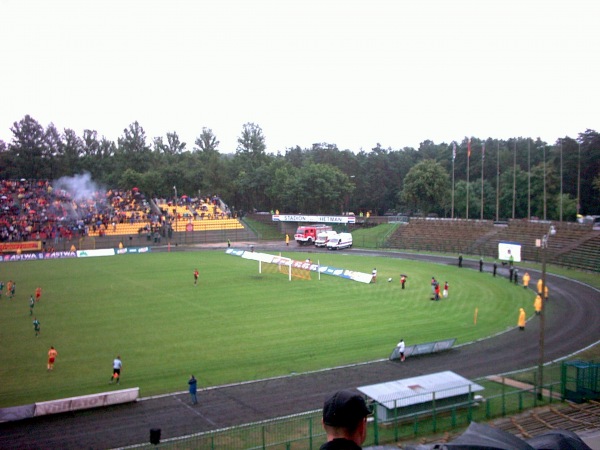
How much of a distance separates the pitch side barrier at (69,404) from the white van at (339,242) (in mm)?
53891

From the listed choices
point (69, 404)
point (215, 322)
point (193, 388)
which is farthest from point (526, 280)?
point (69, 404)

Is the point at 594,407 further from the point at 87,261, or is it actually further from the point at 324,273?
the point at 87,261

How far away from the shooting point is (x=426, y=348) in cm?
2756

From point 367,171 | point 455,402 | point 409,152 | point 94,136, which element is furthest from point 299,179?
point 455,402

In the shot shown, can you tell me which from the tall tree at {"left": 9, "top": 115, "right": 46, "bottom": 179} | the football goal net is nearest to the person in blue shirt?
the football goal net

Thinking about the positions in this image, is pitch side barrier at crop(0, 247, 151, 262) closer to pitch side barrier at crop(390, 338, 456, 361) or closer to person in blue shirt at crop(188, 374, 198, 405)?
person in blue shirt at crop(188, 374, 198, 405)

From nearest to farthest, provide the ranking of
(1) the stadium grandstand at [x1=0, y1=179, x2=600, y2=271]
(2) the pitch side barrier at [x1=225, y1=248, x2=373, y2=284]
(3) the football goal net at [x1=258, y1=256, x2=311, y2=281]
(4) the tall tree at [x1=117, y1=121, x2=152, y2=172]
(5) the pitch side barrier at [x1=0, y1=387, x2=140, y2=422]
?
(5) the pitch side barrier at [x1=0, y1=387, x2=140, y2=422], (2) the pitch side barrier at [x1=225, y1=248, x2=373, y2=284], (3) the football goal net at [x1=258, y1=256, x2=311, y2=281], (1) the stadium grandstand at [x1=0, y1=179, x2=600, y2=271], (4) the tall tree at [x1=117, y1=121, x2=152, y2=172]

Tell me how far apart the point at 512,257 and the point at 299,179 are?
50.3 meters

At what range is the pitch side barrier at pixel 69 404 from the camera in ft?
65.5

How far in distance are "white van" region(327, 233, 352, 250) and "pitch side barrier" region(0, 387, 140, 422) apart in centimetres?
5389

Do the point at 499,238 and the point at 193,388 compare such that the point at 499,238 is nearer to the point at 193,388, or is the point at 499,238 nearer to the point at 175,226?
the point at 175,226

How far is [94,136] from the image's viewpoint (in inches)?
5217

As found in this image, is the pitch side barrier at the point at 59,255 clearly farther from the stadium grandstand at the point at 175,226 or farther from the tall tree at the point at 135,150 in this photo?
the tall tree at the point at 135,150

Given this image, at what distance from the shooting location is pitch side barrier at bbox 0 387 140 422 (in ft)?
65.5
